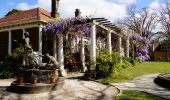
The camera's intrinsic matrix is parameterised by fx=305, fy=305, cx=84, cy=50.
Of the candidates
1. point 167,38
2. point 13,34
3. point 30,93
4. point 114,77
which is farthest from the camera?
point 167,38

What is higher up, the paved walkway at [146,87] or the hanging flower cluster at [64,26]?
the hanging flower cluster at [64,26]

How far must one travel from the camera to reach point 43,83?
1458 centimetres

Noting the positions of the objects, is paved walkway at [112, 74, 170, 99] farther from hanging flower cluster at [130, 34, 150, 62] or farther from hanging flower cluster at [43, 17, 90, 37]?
hanging flower cluster at [130, 34, 150, 62]

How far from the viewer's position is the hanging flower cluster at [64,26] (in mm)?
21227

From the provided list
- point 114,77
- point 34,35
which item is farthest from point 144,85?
point 34,35

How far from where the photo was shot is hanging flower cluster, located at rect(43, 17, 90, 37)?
21227mm

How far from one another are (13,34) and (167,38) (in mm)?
39993

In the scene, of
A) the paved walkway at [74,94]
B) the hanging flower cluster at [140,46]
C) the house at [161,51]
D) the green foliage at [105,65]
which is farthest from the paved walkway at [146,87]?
the house at [161,51]

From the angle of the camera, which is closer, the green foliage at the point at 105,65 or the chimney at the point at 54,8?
the green foliage at the point at 105,65

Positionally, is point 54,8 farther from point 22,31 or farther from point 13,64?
point 13,64

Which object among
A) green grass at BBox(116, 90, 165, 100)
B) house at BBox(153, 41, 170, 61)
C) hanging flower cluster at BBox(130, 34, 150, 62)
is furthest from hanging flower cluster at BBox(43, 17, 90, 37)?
house at BBox(153, 41, 170, 61)

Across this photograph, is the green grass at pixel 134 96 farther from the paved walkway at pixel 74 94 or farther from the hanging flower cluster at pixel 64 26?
the hanging flower cluster at pixel 64 26

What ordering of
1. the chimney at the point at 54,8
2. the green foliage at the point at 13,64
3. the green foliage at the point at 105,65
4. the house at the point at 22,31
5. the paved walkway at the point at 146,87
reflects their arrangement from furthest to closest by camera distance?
the chimney at the point at 54,8 < the house at the point at 22,31 < the green foliage at the point at 13,64 < the green foliage at the point at 105,65 < the paved walkway at the point at 146,87

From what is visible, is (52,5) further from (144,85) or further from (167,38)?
(167,38)
